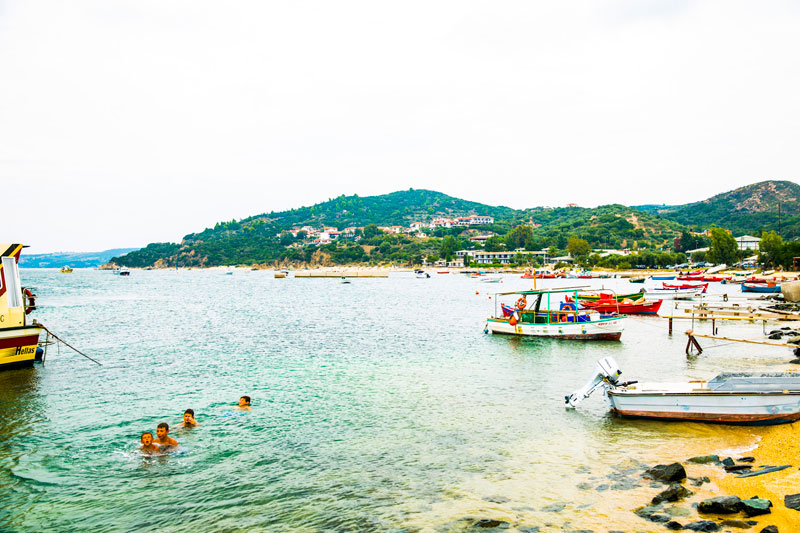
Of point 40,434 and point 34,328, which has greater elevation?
point 34,328

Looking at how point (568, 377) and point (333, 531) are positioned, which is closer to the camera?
point (333, 531)

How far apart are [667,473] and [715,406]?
521 centimetres

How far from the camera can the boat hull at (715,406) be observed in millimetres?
15537

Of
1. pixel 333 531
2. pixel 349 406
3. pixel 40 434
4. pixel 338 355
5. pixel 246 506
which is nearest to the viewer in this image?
pixel 333 531

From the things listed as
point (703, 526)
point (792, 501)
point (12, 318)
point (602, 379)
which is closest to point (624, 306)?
point (602, 379)

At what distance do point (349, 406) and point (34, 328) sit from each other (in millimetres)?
16263

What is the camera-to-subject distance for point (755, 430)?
15.4 m

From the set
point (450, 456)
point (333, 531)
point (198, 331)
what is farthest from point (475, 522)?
point (198, 331)

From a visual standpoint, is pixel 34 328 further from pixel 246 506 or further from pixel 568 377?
pixel 568 377

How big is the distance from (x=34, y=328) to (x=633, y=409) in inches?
1030

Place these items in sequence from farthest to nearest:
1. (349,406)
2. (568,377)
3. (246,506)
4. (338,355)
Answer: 1. (338,355)
2. (568,377)
3. (349,406)
4. (246,506)

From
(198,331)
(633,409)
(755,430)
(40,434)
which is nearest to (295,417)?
(40,434)

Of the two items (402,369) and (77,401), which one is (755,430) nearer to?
(402,369)

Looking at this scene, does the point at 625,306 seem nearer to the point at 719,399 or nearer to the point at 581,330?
the point at 581,330
